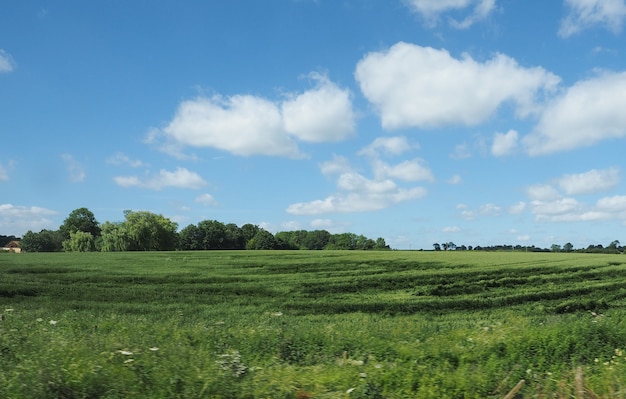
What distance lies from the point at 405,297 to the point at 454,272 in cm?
967

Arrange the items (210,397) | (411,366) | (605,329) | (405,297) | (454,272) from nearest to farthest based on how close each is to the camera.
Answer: (210,397), (411,366), (605,329), (405,297), (454,272)

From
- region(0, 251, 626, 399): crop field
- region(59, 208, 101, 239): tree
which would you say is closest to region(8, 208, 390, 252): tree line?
region(59, 208, 101, 239): tree

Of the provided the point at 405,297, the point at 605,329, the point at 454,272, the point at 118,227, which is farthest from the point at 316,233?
the point at 605,329

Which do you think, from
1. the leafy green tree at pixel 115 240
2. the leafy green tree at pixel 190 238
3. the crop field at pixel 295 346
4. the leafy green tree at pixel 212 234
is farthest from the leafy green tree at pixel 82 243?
the crop field at pixel 295 346

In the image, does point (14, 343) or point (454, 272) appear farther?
point (454, 272)

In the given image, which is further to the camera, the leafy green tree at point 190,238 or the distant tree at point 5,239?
the distant tree at point 5,239

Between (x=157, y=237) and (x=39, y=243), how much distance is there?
29.4 m

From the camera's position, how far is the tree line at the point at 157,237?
2881 inches

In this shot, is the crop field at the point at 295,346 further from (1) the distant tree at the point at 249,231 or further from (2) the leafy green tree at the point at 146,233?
(1) the distant tree at the point at 249,231

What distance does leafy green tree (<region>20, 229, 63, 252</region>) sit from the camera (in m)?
88.9

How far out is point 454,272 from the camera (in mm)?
30094

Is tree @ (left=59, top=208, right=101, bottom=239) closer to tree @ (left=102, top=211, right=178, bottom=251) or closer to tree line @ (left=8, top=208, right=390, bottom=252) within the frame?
tree line @ (left=8, top=208, right=390, bottom=252)

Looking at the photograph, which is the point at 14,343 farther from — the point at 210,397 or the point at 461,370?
the point at 461,370

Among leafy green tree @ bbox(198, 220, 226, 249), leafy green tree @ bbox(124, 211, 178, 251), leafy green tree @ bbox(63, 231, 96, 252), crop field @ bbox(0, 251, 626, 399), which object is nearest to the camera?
crop field @ bbox(0, 251, 626, 399)
